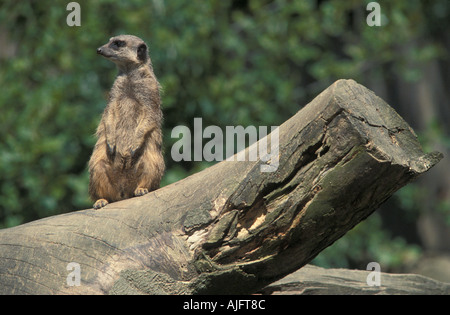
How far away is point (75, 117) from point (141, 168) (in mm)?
1598

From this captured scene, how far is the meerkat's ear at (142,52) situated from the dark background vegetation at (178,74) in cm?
99

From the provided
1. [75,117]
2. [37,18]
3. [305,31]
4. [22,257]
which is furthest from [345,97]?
[37,18]

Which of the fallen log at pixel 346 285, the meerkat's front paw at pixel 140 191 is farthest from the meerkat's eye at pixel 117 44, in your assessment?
the fallen log at pixel 346 285

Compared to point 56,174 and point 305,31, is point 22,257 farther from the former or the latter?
point 305,31

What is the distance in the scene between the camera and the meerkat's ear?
325 centimetres

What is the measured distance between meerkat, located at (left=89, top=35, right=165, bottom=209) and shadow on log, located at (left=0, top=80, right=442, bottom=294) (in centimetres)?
68

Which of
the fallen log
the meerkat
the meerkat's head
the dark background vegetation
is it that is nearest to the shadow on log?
the fallen log

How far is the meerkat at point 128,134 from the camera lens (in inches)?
115

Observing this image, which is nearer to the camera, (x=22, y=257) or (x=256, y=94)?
(x=22, y=257)

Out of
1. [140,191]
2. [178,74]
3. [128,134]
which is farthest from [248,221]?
[178,74]

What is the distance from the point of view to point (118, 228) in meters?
2.16

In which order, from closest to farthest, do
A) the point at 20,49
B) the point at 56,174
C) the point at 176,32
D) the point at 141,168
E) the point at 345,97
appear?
A: the point at 345,97 → the point at 141,168 → the point at 56,174 → the point at 176,32 → the point at 20,49

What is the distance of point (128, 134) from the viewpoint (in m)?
3.04

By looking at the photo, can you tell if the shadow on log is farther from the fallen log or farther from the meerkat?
the meerkat
